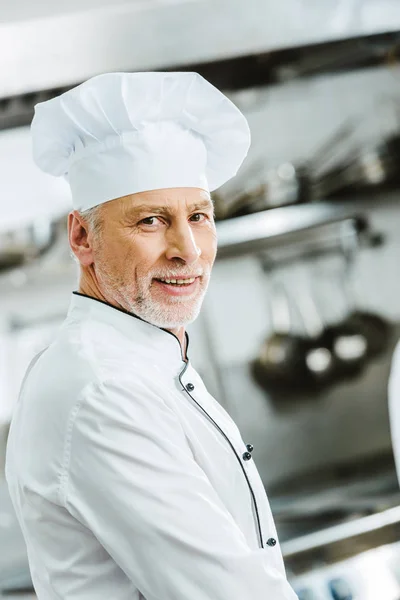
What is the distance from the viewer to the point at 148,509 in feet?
2.47

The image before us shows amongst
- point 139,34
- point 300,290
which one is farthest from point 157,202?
point 300,290

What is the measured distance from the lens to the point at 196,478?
79cm

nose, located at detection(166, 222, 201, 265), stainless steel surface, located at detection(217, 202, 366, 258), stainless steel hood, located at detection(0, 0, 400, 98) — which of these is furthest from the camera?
stainless steel surface, located at detection(217, 202, 366, 258)

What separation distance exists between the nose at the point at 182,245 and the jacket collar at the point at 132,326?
108 mm

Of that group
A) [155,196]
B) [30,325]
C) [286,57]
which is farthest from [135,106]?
[30,325]

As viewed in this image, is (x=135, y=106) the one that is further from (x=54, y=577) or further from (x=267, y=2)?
(x=267, y=2)

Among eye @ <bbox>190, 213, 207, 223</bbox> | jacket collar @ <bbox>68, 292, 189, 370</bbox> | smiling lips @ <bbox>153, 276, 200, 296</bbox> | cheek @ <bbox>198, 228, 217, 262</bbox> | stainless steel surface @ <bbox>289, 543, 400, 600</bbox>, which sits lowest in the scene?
stainless steel surface @ <bbox>289, 543, 400, 600</bbox>

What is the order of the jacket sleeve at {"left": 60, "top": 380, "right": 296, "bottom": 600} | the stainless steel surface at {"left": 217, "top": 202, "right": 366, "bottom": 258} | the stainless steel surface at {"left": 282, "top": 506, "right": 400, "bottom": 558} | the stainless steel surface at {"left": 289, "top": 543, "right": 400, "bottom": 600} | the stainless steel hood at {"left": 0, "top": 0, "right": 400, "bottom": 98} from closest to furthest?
the jacket sleeve at {"left": 60, "top": 380, "right": 296, "bottom": 600} < the stainless steel hood at {"left": 0, "top": 0, "right": 400, "bottom": 98} < the stainless steel surface at {"left": 289, "top": 543, "right": 400, "bottom": 600} < the stainless steel surface at {"left": 282, "top": 506, "right": 400, "bottom": 558} < the stainless steel surface at {"left": 217, "top": 202, "right": 366, "bottom": 258}

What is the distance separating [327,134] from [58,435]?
5.10 ft

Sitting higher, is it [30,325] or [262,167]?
[262,167]

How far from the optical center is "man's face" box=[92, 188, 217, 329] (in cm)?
97

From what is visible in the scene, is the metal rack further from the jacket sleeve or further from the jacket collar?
the jacket sleeve

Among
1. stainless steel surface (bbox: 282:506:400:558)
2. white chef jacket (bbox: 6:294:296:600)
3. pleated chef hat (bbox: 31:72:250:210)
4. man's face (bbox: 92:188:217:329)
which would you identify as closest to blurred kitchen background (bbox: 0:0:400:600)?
stainless steel surface (bbox: 282:506:400:558)

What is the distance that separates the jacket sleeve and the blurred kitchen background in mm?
1099
